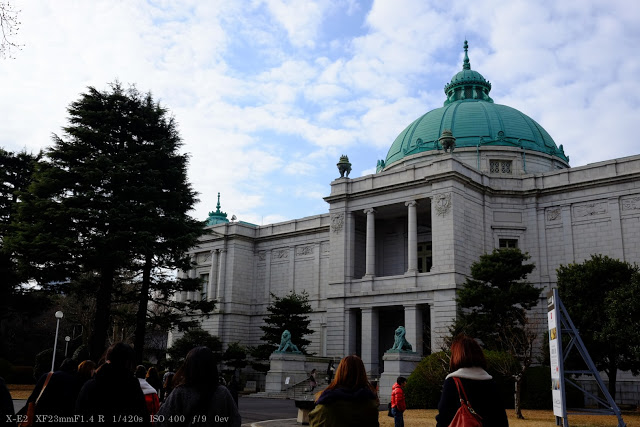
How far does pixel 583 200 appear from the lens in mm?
37312

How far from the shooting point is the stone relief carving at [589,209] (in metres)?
36.5

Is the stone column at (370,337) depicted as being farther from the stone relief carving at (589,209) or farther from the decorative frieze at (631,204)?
the decorative frieze at (631,204)

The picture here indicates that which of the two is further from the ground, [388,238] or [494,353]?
[388,238]

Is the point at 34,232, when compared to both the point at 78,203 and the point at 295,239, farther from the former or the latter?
the point at 295,239

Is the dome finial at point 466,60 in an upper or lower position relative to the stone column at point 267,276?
upper

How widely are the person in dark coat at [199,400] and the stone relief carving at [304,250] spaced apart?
4504cm

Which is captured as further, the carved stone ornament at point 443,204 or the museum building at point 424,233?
the carved stone ornament at point 443,204

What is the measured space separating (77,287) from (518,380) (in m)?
21.0

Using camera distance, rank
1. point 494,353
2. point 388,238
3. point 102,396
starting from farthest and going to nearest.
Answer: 1. point 388,238
2. point 494,353
3. point 102,396

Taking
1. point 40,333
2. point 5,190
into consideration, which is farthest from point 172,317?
point 40,333

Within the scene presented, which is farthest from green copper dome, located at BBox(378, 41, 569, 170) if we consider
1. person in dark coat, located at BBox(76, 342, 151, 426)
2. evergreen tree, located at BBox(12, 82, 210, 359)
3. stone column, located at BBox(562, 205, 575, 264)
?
person in dark coat, located at BBox(76, 342, 151, 426)

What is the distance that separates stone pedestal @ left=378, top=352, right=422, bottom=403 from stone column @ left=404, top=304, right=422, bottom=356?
6234mm

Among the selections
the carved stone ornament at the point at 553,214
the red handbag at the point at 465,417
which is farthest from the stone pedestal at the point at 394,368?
the red handbag at the point at 465,417

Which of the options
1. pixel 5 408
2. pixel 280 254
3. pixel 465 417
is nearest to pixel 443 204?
pixel 280 254
